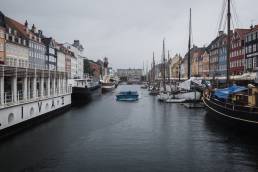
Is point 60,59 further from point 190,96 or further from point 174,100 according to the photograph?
point 190,96

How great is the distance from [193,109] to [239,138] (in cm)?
2684

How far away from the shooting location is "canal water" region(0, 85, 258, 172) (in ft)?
71.0

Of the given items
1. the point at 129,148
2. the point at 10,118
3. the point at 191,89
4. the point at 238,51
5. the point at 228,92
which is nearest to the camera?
the point at 129,148

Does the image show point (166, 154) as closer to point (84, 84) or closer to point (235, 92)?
point (235, 92)

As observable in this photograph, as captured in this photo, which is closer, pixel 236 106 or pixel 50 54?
pixel 236 106

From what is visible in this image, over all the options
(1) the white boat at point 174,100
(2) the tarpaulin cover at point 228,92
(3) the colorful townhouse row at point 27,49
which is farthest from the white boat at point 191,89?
(3) the colorful townhouse row at point 27,49

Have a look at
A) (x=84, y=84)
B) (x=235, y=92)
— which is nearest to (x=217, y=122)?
(x=235, y=92)

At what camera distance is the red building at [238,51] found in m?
83.8

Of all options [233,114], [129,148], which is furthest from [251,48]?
[129,148]

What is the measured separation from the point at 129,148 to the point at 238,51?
68.5m

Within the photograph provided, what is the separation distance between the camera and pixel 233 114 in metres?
32.0

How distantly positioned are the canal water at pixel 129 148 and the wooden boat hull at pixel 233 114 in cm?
115

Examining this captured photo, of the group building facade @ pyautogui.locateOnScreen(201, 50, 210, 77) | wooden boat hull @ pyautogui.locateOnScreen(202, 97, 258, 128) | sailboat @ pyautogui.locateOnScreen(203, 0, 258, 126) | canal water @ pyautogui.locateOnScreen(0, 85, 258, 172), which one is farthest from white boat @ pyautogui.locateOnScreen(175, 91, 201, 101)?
building facade @ pyautogui.locateOnScreen(201, 50, 210, 77)

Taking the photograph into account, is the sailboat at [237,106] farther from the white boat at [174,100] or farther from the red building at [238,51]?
the red building at [238,51]
